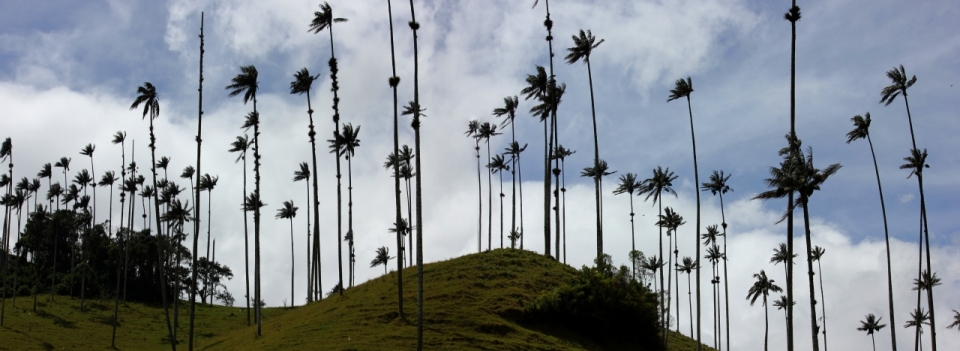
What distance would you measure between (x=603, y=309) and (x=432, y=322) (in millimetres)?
14972

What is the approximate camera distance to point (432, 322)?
2055 inches

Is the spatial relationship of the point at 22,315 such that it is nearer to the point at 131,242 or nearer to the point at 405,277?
the point at 131,242

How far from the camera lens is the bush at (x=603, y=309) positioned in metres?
57.9

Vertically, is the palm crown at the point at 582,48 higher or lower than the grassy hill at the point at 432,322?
higher

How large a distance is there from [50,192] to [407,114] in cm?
8754

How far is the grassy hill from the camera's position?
1943 inches

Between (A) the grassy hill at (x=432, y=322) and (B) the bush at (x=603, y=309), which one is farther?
(B) the bush at (x=603, y=309)

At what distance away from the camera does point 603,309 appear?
5909 centimetres

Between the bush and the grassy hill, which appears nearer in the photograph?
the grassy hill

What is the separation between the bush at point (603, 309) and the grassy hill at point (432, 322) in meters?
1.28

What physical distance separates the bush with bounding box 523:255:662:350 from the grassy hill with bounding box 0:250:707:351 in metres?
1.28

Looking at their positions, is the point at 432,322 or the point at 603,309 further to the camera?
the point at 603,309

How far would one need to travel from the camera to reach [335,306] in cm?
6162

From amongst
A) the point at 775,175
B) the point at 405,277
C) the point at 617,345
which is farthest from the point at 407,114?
the point at 775,175
